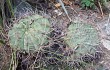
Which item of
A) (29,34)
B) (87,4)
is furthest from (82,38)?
(87,4)

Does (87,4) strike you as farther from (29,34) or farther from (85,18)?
(29,34)

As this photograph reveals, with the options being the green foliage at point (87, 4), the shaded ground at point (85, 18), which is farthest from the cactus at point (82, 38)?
the green foliage at point (87, 4)

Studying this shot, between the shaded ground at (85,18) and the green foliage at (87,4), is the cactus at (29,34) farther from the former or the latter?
the green foliage at (87,4)

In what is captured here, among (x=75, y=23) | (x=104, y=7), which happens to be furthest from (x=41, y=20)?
(x=104, y=7)

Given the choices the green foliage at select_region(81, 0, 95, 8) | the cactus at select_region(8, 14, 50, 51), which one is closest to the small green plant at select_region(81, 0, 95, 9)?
the green foliage at select_region(81, 0, 95, 8)

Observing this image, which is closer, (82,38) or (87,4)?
(82,38)
